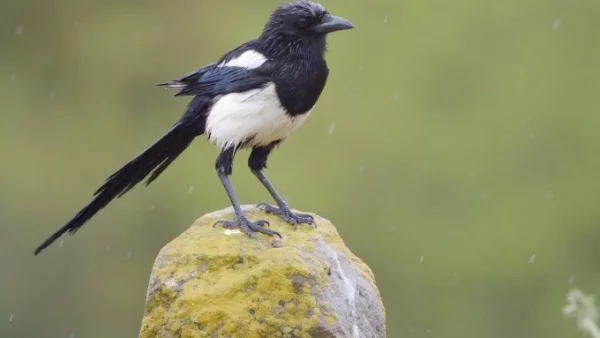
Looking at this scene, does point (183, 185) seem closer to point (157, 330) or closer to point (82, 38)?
point (82, 38)

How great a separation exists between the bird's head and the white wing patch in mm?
125

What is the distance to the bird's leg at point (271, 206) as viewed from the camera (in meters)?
5.33

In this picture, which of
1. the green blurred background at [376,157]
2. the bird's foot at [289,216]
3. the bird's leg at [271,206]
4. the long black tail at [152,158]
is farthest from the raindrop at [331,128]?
the bird's foot at [289,216]

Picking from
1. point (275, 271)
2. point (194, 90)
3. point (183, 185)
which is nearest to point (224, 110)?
point (194, 90)

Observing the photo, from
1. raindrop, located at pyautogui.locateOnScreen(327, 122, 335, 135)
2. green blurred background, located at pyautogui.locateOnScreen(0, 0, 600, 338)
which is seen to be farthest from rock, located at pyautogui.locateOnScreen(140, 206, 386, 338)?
raindrop, located at pyautogui.locateOnScreen(327, 122, 335, 135)

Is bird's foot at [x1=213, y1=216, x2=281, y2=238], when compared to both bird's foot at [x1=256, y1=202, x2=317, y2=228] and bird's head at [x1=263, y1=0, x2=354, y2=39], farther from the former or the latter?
bird's head at [x1=263, y1=0, x2=354, y2=39]

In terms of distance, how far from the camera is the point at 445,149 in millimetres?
12422

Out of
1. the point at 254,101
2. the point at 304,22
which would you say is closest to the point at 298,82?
the point at 254,101

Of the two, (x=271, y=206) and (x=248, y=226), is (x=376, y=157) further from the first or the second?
(x=248, y=226)

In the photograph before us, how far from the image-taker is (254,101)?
5.27 metres

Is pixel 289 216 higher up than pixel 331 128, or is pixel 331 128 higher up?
pixel 289 216

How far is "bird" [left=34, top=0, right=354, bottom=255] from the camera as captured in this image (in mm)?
5285

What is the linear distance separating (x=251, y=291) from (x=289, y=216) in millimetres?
718

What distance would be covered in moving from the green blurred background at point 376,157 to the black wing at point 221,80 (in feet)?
19.9
